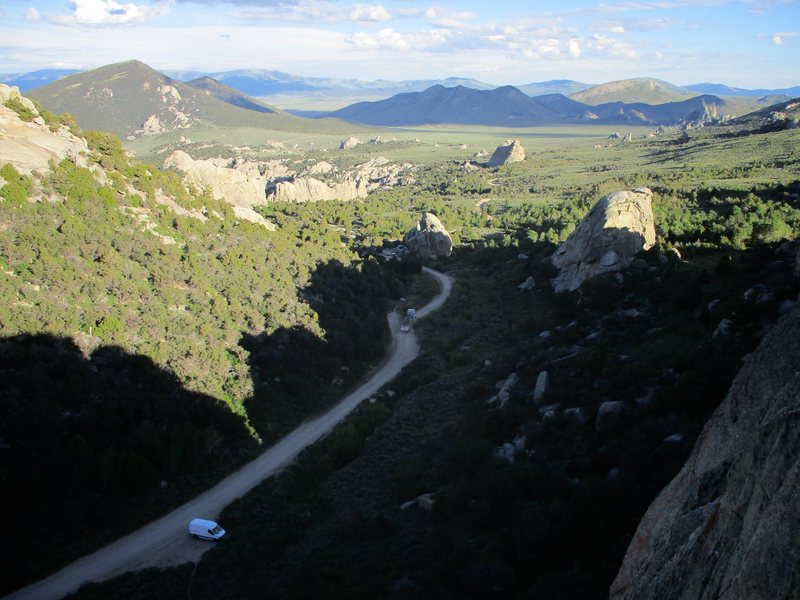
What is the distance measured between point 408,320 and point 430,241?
85.0 ft

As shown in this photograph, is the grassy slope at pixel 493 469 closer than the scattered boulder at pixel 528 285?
Yes

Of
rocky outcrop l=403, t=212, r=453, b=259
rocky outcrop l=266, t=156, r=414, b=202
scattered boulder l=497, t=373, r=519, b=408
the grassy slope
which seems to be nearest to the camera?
the grassy slope

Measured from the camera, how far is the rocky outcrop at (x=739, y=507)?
21.0ft

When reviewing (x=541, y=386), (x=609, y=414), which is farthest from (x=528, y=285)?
(x=609, y=414)

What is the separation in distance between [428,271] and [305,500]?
48212 mm

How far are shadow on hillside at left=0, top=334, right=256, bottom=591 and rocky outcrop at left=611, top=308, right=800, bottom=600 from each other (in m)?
23.1

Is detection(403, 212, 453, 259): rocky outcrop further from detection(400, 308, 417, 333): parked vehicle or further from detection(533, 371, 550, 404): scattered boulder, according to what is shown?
detection(533, 371, 550, 404): scattered boulder

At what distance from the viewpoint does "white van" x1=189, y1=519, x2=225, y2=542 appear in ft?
83.0

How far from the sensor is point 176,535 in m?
25.9

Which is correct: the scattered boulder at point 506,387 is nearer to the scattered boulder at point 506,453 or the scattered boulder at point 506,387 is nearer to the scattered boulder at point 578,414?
the scattered boulder at point 506,453

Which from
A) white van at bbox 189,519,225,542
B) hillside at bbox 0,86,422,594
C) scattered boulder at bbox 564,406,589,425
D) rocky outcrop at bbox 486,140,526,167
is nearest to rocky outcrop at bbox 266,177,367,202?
rocky outcrop at bbox 486,140,526,167

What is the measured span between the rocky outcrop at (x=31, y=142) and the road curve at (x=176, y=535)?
26.0m

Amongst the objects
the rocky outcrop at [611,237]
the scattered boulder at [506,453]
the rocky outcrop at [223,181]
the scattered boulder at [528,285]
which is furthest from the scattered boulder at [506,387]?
the rocky outcrop at [223,181]

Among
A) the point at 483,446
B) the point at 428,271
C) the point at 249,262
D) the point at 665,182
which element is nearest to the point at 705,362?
the point at 483,446
